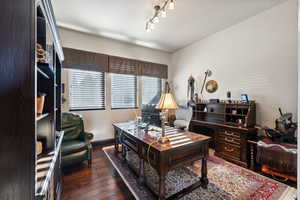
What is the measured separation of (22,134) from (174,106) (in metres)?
1.49

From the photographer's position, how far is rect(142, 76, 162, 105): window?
4.48 meters

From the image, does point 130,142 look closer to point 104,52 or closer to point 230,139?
point 230,139

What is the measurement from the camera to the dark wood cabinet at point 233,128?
253cm

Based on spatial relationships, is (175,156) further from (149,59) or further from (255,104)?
(149,59)

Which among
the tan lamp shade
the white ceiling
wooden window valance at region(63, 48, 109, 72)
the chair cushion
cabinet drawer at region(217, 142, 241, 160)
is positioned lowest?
cabinet drawer at region(217, 142, 241, 160)

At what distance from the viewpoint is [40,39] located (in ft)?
3.67

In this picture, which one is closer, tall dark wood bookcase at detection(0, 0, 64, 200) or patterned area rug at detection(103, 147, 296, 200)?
tall dark wood bookcase at detection(0, 0, 64, 200)

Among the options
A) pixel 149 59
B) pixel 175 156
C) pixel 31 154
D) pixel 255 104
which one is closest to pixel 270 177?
pixel 255 104

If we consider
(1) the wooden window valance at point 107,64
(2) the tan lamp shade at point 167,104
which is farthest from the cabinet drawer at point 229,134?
(1) the wooden window valance at point 107,64

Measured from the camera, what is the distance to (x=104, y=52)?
3.71m

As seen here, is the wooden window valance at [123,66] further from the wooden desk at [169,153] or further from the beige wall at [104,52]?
the wooden desk at [169,153]

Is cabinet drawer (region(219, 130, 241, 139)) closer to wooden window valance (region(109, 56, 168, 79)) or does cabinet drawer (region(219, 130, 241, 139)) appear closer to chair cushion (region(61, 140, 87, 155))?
wooden window valance (region(109, 56, 168, 79))


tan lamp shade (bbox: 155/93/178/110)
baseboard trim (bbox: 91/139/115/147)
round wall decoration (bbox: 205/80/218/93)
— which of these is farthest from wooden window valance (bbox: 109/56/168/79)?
tan lamp shade (bbox: 155/93/178/110)

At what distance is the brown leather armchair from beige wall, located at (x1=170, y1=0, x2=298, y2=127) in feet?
10.7
